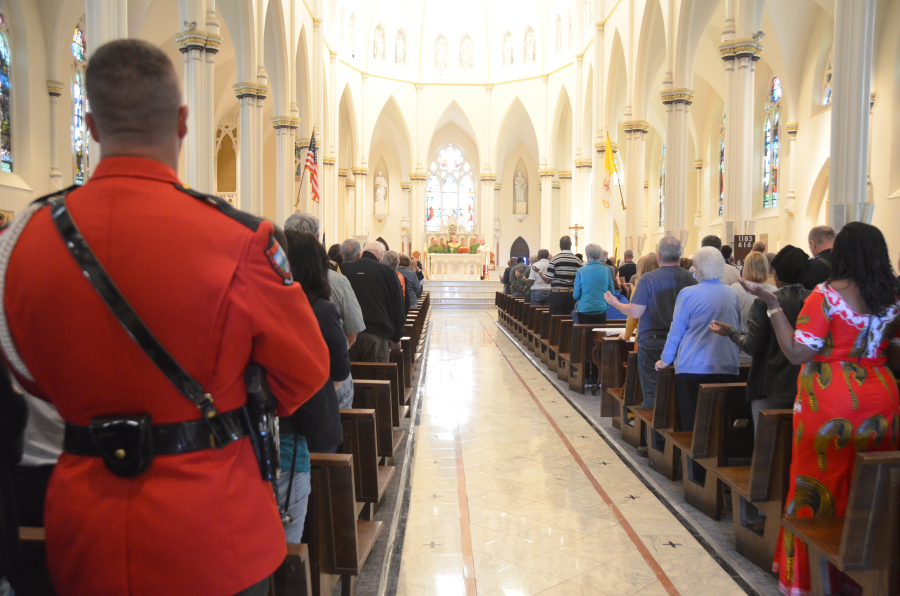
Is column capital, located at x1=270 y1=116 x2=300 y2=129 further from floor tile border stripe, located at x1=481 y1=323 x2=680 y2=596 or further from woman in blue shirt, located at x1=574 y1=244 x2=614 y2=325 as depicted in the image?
floor tile border stripe, located at x1=481 y1=323 x2=680 y2=596

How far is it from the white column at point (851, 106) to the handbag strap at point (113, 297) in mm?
7312

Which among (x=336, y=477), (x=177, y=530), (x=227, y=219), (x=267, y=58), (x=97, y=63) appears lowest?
(x=336, y=477)

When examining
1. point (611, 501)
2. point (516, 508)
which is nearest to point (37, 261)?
point (516, 508)

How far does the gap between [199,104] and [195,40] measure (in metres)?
0.97

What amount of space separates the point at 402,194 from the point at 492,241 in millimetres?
6589

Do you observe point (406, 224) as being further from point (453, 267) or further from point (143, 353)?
point (143, 353)

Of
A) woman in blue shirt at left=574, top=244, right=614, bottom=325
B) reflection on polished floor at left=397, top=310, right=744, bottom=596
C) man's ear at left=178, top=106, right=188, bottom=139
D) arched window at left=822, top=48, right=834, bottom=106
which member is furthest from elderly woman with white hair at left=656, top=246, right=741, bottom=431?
arched window at left=822, top=48, right=834, bottom=106

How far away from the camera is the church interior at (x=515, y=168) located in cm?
361

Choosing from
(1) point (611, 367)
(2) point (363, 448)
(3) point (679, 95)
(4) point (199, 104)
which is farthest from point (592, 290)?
(3) point (679, 95)

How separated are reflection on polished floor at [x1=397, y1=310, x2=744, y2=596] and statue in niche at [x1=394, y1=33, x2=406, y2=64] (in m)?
24.5

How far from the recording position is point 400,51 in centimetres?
2814

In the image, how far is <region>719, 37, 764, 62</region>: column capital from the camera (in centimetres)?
1036

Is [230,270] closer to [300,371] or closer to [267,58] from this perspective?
[300,371]

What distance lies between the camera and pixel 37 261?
116 cm
